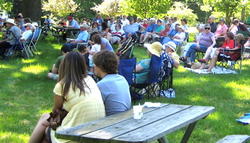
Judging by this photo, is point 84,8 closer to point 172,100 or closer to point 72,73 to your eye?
point 172,100

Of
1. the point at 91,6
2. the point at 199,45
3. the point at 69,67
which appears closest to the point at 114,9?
the point at 91,6

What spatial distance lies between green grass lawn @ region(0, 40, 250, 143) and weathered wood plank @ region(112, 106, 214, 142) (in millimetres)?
1531

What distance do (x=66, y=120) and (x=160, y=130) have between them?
3.36ft

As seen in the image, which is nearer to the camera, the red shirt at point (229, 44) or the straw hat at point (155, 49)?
the straw hat at point (155, 49)

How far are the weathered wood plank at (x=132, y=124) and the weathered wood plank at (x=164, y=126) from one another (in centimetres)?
6

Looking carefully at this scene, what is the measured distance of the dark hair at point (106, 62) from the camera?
419cm

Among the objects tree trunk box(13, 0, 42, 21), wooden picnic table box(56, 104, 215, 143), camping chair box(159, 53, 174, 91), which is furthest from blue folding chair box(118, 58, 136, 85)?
tree trunk box(13, 0, 42, 21)

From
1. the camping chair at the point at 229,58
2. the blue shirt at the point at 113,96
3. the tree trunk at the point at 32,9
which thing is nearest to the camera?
the blue shirt at the point at 113,96

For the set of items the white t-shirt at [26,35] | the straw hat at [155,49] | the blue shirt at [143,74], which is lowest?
the blue shirt at [143,74]

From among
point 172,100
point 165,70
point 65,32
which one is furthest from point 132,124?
point 65,32

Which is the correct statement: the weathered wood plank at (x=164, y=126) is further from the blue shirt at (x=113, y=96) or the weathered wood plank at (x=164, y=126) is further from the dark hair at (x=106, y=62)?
the dark hair at (x=106, y=62)

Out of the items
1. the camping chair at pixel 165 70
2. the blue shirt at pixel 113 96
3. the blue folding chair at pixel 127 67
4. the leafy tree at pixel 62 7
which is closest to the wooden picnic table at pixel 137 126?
the blue shirt at pixel 113 96

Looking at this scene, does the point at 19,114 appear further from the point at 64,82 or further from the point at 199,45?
the point at 199,45

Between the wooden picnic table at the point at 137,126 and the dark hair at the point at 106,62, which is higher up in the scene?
the dark hair at the point at 106,62
